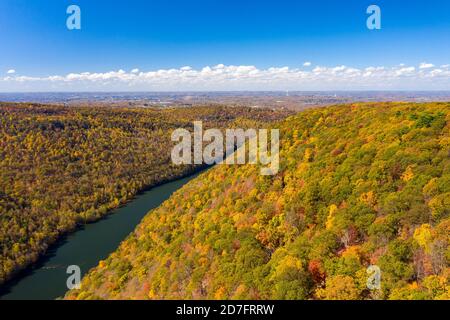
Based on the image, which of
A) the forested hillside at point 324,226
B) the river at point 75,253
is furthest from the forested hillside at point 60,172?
the forested hillside at point 324,226

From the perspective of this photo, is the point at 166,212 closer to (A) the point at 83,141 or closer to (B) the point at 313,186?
(B) the point at 313,186

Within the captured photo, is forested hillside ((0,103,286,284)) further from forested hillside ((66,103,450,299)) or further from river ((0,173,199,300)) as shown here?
forested hillside ((66,103,450,299))

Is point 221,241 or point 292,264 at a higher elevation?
point 292,264

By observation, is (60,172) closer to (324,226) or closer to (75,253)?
(75,253)

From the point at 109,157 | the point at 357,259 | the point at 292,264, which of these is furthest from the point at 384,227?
the point at 109,157

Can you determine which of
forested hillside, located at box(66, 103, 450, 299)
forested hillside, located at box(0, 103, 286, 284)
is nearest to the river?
forested hillside, located at box(0, 103, 286, 284)
